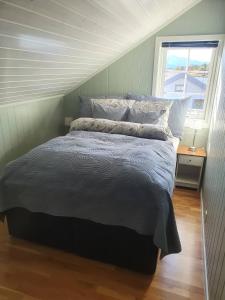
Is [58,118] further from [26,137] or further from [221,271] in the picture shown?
[221,271]

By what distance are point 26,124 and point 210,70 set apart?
2354 mm

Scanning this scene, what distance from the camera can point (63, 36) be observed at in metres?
1.69

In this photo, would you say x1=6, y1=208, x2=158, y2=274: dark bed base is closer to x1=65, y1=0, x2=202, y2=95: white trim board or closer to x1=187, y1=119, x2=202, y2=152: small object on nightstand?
x1=187, y1=119, x2=202, y2=152: small object on nightstand

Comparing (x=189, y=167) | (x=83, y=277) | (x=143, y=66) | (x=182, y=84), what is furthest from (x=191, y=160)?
(x=83, y=277)

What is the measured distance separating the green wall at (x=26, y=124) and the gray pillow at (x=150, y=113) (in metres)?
1.17

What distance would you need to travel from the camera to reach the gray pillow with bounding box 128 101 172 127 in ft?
8.77

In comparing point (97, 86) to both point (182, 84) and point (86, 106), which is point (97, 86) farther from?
point (182, 84)

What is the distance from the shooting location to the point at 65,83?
2977 mm

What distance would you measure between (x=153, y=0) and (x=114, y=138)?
1.24 meters

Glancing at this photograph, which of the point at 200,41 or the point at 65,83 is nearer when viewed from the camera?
the point at 200,41

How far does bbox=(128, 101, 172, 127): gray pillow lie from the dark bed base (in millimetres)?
1479

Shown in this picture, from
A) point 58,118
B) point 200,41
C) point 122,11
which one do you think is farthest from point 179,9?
point 58,118

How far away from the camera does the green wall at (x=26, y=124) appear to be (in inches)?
98.3

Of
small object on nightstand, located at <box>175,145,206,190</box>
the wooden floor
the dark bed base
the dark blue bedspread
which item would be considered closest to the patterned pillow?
small object on nightstand, located at <box>175,145,206,190</box>
